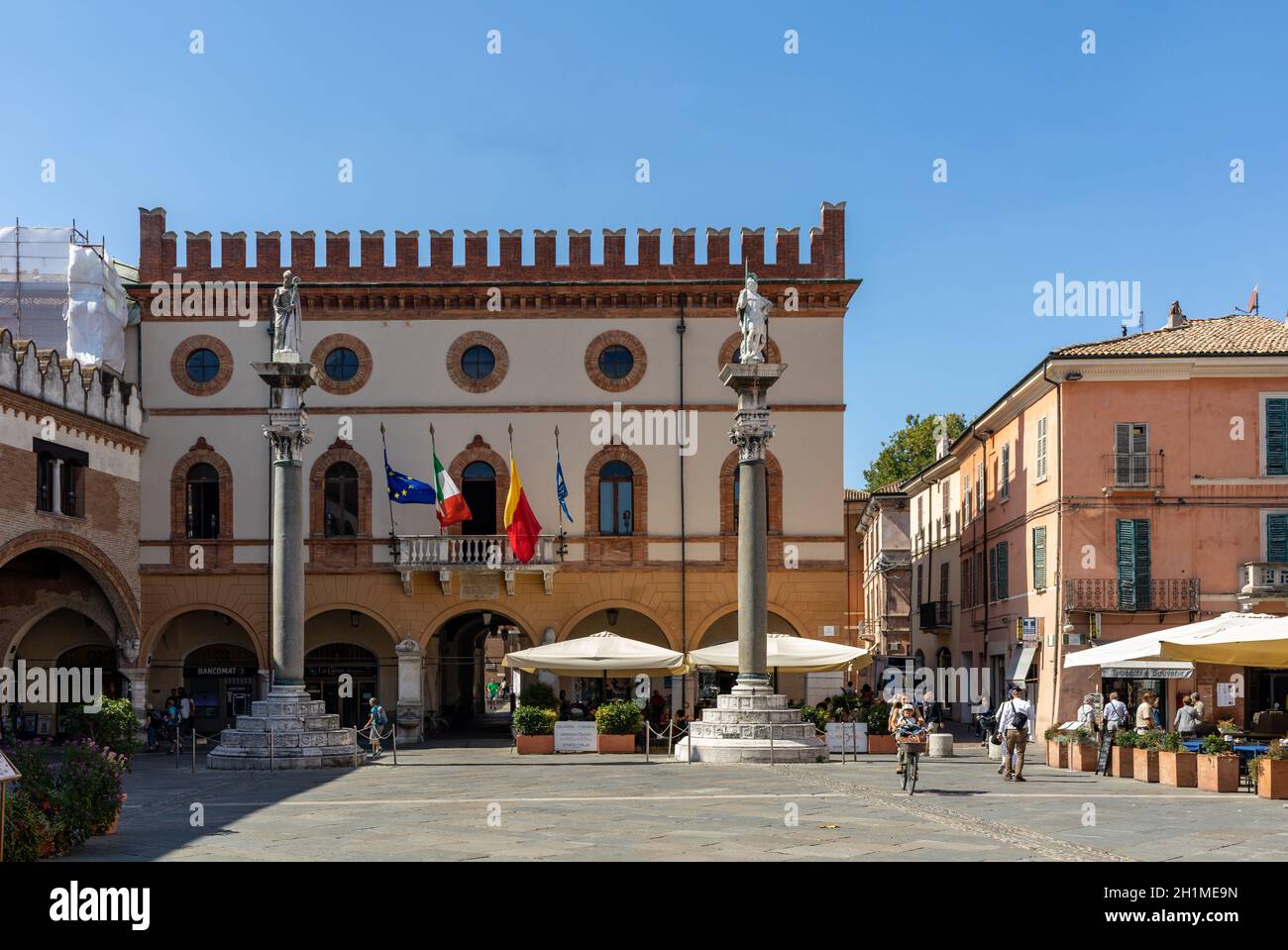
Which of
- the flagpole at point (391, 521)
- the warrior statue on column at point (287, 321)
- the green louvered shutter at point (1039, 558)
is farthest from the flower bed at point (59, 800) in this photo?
the green louvered shutter at point (1039, 558)

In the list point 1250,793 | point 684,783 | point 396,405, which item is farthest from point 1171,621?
point 396,405

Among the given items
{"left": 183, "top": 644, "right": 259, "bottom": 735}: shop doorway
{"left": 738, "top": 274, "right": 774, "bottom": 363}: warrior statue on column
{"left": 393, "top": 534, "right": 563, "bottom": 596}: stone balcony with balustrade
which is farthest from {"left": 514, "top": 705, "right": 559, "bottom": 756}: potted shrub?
{"left": 183, "top": 644, "right": 259, "bottom": 735}: shop doorway

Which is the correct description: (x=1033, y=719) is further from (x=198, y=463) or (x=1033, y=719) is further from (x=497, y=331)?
(x=198, y=463)

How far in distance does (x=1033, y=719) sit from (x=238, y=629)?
66.7ft

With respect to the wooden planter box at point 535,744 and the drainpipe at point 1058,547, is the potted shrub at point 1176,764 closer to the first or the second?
the drainpipe at point 1058,547

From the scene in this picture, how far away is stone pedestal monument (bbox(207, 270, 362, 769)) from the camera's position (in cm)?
2597

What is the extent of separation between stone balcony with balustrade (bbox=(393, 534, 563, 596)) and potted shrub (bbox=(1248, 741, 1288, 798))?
19821mm

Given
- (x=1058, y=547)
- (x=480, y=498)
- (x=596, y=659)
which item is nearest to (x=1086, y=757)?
(x=1058, y=547)

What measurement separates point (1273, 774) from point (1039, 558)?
53.7 ft

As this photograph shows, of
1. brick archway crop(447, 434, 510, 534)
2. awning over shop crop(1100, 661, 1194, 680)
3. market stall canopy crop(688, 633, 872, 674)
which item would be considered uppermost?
brick archway crop(447, 434, 510, 534)

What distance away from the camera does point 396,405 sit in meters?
38.1

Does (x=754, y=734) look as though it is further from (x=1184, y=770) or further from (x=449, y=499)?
(x=449, y=499)

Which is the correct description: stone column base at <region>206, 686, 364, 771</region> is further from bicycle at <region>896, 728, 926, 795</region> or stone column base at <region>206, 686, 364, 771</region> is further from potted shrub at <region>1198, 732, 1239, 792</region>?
potted shrub at <region>1198, 732, 1239, 792</region>

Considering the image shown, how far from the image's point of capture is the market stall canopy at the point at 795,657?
29.9 metres
